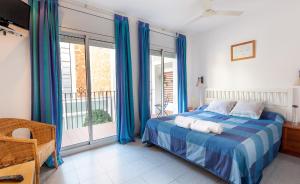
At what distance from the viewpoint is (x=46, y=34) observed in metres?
2.33

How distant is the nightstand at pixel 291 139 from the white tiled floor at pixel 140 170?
117 mm

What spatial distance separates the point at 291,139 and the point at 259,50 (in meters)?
1.76

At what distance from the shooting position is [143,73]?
3.48 meters

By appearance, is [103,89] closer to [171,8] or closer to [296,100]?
[171,8]

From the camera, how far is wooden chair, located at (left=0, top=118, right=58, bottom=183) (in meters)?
1.61

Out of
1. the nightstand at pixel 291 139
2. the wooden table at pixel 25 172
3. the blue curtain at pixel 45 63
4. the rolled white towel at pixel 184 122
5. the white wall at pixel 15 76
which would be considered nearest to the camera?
the wooden table at pixel 25 172

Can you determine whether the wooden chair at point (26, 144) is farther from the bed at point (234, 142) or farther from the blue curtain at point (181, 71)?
the blue curtain at point (181, 71)

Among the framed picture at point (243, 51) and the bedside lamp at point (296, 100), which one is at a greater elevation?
the framed picture at point (243, 51)

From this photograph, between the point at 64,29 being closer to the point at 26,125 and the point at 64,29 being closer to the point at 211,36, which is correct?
the point at 26,125

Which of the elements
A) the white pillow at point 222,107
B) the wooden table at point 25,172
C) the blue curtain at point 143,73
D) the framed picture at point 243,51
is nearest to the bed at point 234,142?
the white pillow at point 222,107

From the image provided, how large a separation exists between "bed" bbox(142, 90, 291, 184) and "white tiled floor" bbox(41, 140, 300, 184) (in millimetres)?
158

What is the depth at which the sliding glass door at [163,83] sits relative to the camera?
13.7 ft

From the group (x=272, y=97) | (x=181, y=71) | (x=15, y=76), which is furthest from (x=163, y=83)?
(x=15, y=76)

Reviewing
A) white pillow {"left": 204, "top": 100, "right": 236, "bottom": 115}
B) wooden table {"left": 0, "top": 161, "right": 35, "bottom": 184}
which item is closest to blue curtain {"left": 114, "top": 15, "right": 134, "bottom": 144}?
white pillow {"left": 204, "top": 100, "right": 236, "bottom": 115}
